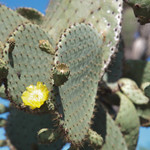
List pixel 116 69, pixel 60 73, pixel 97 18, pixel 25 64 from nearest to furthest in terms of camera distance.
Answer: pixel 60 73 → pixel 25 64 → pixel 97 18 → pixel 116 69

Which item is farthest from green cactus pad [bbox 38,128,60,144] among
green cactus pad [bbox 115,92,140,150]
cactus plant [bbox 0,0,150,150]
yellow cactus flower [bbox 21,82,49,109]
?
green cactus pad [bbox 115,92,140,150]

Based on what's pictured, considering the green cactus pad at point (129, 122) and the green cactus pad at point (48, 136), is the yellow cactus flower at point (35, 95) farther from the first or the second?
the green cactus pad at point (129, 122)

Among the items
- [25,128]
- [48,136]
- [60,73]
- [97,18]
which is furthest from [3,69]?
[25,128]

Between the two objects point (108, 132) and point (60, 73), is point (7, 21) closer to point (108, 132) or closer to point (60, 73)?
point (60, 73)

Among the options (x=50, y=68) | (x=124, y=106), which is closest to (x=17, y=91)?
(x=50, y=68)

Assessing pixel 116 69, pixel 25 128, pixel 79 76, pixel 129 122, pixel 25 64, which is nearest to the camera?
pixel 25 64

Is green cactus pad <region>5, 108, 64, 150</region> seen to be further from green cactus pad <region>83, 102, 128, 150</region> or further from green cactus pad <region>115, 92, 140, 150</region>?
green cactus pad <region>115, 92, 140, 150</region>

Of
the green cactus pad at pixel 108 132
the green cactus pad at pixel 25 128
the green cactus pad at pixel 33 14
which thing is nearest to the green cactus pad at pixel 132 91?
the green cactus pad at pixel 108 132

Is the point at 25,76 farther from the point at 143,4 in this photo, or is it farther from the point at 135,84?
the point at 135,84
